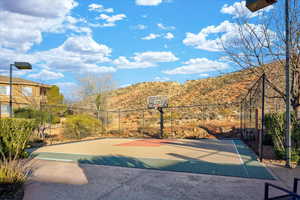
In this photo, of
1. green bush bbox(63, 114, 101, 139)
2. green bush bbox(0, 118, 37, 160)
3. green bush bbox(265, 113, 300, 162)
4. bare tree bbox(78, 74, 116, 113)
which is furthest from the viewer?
bare tree bbox(78, 74, 116, 113)

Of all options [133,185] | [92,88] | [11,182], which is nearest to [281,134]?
[133,185]

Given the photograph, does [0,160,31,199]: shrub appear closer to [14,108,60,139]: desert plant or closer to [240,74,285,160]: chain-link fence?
[240,74,285,160]: chain-link fence

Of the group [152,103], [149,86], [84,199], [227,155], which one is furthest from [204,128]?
[149,86]

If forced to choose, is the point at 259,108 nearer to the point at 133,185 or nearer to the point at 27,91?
the point at 133,185

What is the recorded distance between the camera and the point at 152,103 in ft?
52.4

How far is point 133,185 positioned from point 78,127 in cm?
1212

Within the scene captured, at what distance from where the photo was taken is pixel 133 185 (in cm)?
512

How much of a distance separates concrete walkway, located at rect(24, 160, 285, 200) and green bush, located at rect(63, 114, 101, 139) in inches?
384

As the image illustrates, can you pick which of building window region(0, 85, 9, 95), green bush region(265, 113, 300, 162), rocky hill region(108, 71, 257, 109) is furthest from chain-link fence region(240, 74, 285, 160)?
building window region(0, 85, 9, 95)

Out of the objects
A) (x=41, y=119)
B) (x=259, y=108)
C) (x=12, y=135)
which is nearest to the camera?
(x=12, y=135)

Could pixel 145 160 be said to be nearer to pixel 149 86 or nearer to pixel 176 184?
pixel 176 184

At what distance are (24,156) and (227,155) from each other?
6.89m

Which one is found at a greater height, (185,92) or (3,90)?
(185,92)

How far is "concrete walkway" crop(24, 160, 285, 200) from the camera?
445cm
